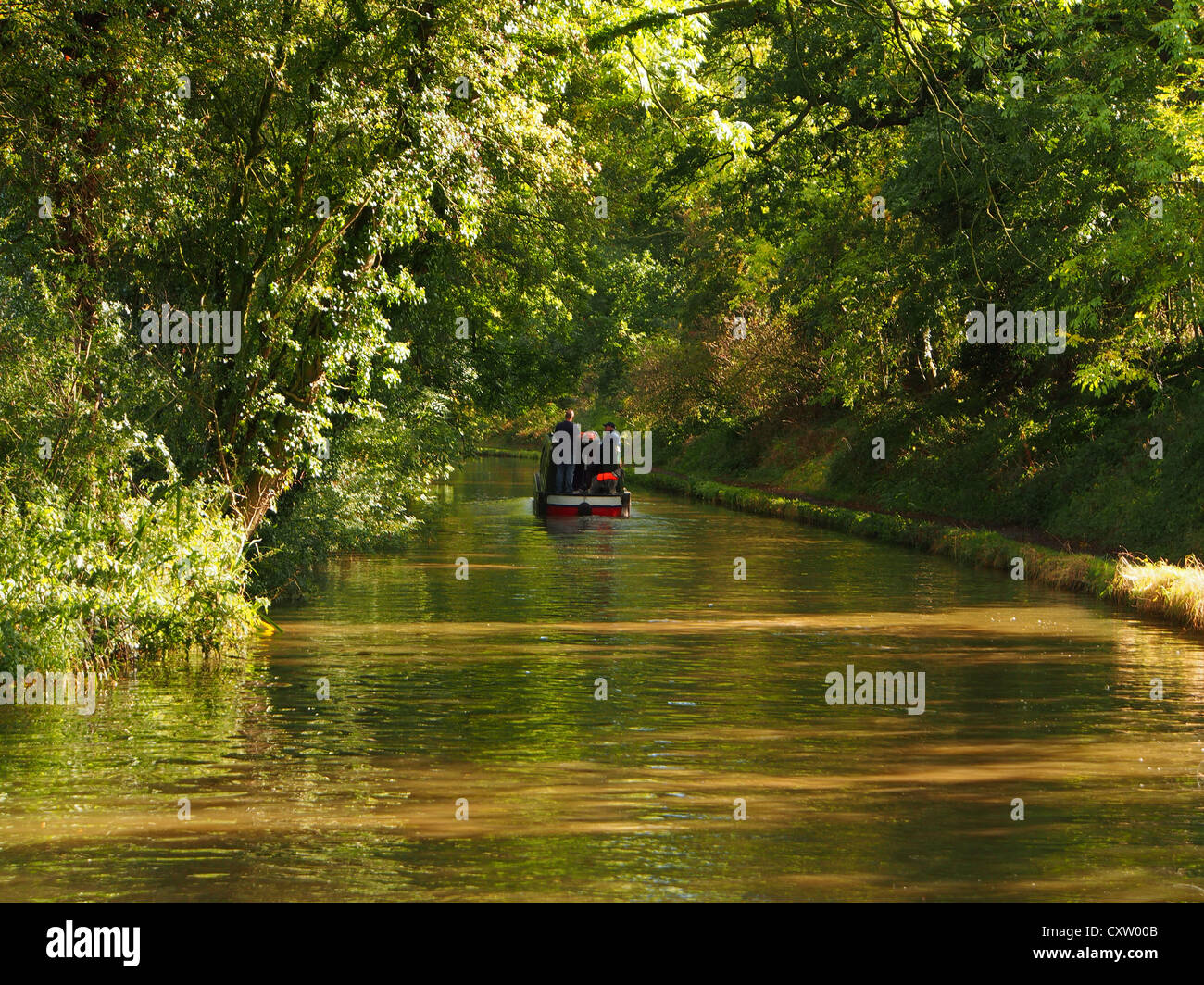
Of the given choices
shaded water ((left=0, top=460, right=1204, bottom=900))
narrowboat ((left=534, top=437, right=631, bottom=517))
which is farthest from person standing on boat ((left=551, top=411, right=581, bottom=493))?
shaded water ((left=0, top=460, right=1204, bottom=900))

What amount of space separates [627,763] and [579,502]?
80.2 ft

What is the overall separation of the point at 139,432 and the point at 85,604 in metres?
2.38

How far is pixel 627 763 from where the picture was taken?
428 inches

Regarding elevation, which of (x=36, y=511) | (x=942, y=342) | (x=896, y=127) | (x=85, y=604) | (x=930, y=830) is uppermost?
(x=896, y=127)

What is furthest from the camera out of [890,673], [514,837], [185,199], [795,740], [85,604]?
[185,199]

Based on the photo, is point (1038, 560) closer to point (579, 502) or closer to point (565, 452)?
point (565, 452)

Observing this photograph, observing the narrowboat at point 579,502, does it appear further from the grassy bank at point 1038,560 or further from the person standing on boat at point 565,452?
the grassy bank at point 1038,560

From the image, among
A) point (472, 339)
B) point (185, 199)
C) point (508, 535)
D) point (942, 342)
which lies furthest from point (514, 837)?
point (942, 342)

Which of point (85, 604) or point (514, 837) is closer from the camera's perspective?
point (514, 837)

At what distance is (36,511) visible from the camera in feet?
45.7

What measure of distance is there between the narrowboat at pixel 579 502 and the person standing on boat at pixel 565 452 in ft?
0.57

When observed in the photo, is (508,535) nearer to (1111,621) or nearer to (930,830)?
(1111,621)

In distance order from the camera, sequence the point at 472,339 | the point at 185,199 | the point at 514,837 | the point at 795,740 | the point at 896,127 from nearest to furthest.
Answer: the point at 514,837
the point at 795,740
the point at 185,199
the point at 896,127
the point at 472,339

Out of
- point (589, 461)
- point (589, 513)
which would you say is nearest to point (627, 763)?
point (589, 513)
